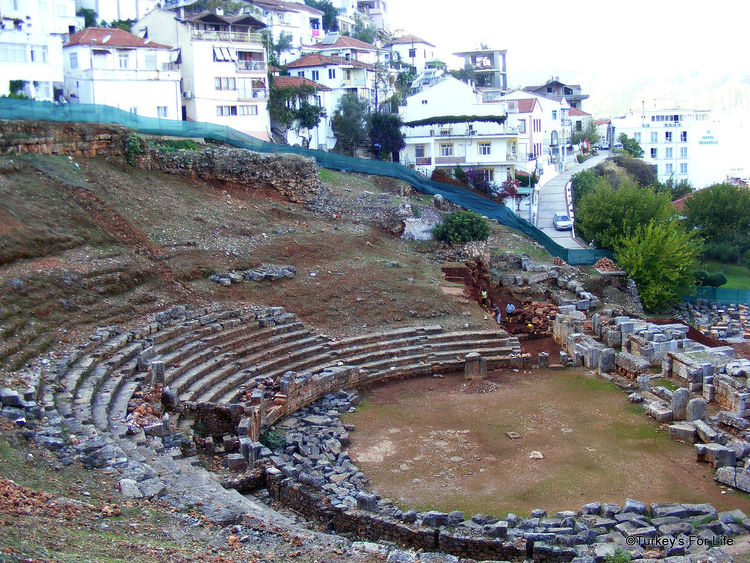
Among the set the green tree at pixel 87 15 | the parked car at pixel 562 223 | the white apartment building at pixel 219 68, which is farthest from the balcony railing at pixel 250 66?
the parked car at pixel 562 223

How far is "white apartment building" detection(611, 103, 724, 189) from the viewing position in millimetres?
69938

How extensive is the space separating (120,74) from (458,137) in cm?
1852

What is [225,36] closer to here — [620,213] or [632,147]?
[620,213]

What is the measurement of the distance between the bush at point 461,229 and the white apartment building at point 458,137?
1112cm

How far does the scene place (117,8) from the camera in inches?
2202

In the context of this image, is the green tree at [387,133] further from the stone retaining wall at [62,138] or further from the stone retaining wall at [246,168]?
the stone retaining wall at [62,138]

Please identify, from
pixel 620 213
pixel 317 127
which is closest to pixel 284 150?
pixel 317 127

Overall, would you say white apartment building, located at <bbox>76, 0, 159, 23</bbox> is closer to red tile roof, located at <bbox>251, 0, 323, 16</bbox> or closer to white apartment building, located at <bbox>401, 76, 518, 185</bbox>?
red tile roof, located at <bbox>251, 0, 323, 16</bbox>

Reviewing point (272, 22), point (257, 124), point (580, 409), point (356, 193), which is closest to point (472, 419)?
point (580, 409)

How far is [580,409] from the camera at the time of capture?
24.1 metres

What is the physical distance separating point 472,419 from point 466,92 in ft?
99.2

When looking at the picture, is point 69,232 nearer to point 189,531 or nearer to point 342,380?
point 342,380

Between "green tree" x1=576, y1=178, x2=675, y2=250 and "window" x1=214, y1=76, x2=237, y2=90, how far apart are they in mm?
19983

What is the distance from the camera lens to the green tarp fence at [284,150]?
102 feet
